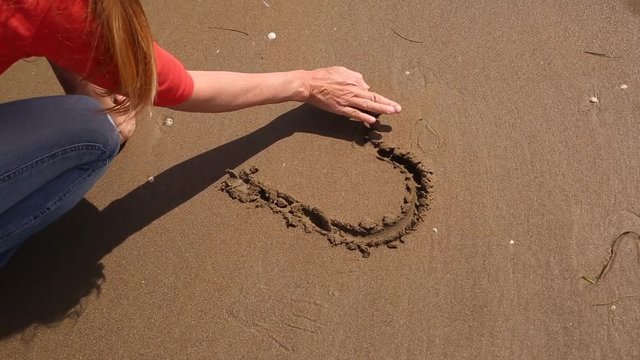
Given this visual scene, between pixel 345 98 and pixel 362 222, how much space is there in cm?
43

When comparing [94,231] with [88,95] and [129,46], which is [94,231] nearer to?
[88,95]

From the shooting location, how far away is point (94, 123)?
1460mm

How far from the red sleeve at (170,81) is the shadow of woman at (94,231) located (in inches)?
20.5

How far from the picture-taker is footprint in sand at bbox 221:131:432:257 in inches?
66.9

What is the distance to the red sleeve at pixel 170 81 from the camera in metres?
1.27

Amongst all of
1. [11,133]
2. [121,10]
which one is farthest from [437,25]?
[11,133]

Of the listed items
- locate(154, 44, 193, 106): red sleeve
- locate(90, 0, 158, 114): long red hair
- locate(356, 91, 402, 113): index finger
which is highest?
locate(90, 0, 158, 114): long red hair

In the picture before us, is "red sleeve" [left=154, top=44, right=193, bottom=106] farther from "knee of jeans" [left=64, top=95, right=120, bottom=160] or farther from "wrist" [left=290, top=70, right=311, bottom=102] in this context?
"wrist" [left=290, top=70, right=311, bottom=102]

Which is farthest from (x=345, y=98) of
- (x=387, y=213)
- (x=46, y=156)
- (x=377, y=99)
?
(x=46, y=156)

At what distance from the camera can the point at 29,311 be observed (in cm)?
166

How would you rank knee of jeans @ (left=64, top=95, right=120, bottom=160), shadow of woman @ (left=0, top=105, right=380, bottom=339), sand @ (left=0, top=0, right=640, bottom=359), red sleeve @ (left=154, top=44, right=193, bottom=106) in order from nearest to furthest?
red sleeve @ (left=154, top=44, right=193, bottom=106) → knee of jeans @ (left=64, top=95, right=120, bottom=160) → sand @ (left=0, top=0, right=640, bottom=359) → shadow of woman @ (left=0, top=105, right=380, bottom=339)

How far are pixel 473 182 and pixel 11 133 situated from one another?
132 centimetres

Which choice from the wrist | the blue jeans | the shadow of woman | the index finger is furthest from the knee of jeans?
the index finger

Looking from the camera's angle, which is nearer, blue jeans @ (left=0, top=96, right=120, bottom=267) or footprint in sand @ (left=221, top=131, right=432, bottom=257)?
blue jeans @ (left=0, top=96, right=120, bottom=267)
